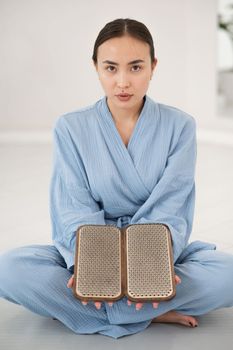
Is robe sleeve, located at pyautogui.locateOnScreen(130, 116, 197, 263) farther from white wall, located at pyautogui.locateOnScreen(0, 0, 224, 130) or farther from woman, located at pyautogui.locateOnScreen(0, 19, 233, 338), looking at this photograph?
white wall, located at pyautogui.locateOnScreen(0, 0, 224, 130)

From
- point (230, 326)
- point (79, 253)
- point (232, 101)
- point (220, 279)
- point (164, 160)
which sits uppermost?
point (164, 160)

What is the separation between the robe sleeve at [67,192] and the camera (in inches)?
93.2

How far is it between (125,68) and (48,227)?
55.1 inches

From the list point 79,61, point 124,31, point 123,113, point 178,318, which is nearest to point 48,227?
point 123,113

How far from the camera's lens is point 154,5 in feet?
18.6

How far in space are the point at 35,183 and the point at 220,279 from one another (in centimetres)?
231

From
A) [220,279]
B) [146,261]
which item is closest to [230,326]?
[220,279]

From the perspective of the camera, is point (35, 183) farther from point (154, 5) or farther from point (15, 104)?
point (154, 5)

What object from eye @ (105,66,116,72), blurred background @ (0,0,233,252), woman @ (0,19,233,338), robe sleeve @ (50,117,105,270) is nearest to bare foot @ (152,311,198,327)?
woman @ (0,19,233,338)

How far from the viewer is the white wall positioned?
569cm

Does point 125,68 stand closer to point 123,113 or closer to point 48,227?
point 123,113

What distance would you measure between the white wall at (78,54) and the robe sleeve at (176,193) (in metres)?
3.40

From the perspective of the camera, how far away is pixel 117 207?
2.44 meters

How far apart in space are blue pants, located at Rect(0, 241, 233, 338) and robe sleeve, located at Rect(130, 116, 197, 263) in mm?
130
